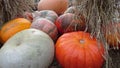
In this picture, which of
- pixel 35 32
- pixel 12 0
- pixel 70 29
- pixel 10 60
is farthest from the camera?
pixel 12 0

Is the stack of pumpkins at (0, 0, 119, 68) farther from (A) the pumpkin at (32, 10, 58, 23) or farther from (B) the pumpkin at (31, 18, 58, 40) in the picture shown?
(A) the pumpkin at (32, 10, 58, 23)

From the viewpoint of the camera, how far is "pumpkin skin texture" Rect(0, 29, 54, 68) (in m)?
1.90

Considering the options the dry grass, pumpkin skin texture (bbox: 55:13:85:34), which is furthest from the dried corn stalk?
the dry grass

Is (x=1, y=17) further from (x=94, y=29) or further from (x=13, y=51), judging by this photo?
(x=94, y=29)

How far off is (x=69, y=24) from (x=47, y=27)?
0.18 meters

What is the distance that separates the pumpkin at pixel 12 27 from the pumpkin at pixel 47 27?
10cm

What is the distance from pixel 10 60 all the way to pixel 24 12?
75 cm

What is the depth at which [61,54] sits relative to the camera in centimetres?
199

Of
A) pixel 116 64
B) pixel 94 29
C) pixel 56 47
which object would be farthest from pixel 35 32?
pixel 116 64

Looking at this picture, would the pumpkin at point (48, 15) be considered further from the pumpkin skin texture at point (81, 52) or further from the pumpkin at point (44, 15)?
the pumpkin skin texture at point (81, 52)

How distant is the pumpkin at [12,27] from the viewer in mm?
2287

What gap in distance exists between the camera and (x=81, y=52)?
1931 mm

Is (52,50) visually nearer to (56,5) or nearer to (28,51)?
(28,51)

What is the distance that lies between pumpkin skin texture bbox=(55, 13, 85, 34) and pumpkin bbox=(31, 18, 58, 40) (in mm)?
50
